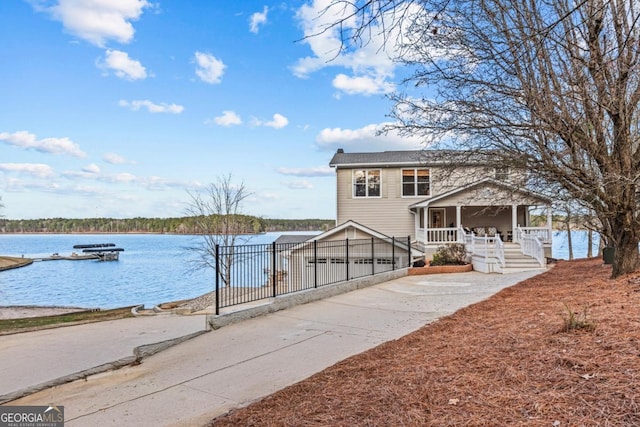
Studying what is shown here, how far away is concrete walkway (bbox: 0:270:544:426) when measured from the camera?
13.6 feet

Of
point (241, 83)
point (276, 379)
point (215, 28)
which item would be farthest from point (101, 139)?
point (276, 379)

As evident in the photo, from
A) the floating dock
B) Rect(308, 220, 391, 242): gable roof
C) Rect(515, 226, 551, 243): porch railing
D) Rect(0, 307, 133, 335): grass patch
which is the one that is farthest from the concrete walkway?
the floating dock

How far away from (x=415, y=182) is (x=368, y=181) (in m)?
2.65

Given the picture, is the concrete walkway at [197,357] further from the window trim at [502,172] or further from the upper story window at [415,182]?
the upper story window at [415,182]

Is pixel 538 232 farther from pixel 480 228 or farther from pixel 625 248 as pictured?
pixel 625 248

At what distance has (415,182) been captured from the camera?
907 inches

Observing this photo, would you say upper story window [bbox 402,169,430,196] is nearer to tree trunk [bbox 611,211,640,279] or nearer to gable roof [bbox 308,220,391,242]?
gable roof [bbox 308,220,391,242]

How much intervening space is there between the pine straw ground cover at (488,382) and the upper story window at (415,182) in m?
17.5

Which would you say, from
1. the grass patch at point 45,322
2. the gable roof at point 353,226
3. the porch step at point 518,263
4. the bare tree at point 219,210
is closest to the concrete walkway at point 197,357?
the grass patch at point 45,322

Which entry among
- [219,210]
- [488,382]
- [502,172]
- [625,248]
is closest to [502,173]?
[502,172]

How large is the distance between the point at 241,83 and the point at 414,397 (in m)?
16.8

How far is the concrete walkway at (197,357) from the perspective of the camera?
4152mm

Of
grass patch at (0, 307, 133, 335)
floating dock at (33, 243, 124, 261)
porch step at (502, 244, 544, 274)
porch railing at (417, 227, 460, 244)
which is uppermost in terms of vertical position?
porch railing at (417, 227, 460, 244)

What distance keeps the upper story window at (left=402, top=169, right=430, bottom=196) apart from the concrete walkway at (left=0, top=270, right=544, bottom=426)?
13.3 meters
